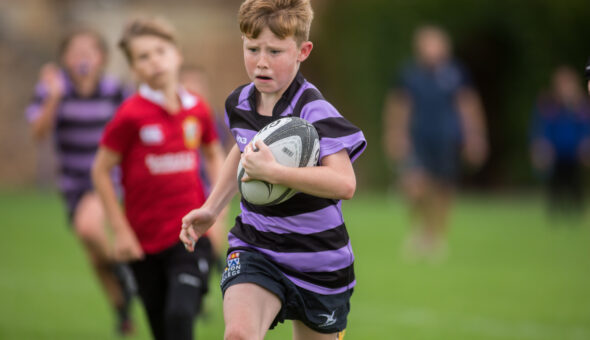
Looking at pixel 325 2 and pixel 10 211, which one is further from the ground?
pixel 325 2

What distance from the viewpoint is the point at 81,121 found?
743 centimetres

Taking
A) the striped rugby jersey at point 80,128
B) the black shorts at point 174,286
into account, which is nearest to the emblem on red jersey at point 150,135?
the black shorts at point 174,286

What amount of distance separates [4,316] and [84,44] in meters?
2.57

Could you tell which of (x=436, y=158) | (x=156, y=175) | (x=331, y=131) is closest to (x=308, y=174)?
(x=331, y=131)

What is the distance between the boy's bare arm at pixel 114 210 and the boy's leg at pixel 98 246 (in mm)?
2079

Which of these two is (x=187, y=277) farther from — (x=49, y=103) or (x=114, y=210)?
(x=49, y=103)

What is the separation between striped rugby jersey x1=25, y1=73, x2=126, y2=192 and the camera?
7434 mm

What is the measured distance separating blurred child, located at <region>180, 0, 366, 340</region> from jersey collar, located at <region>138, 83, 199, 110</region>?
1.35m

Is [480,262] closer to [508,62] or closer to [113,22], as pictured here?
[508,62]

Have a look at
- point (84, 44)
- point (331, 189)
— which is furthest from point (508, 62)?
point (331, 189)

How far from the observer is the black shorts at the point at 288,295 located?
380cm

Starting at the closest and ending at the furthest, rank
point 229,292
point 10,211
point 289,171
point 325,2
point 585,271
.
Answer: point 289,171 → point 229,292 → point 585,271 → point 10,211 → point 325,2

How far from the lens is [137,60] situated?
5316mm

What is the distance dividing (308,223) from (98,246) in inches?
150
